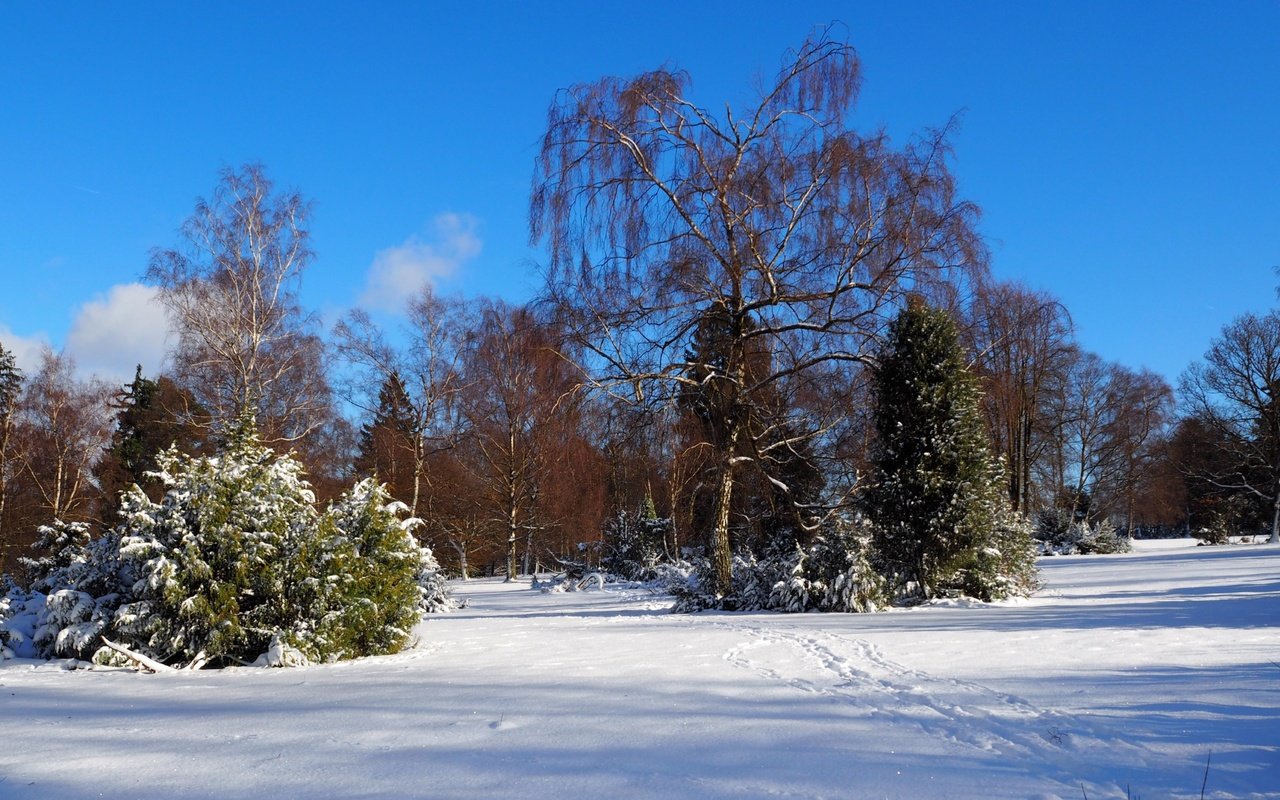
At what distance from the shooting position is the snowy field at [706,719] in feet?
13.3

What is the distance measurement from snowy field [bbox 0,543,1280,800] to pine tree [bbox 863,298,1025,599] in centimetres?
340

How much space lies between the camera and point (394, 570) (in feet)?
31.7

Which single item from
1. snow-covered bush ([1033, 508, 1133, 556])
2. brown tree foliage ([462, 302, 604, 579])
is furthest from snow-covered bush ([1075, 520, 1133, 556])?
brown tree foliage ([462, 302, 604, 579])

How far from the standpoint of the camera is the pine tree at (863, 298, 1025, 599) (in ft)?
44.0

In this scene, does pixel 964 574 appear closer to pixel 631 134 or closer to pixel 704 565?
pixel 704 565

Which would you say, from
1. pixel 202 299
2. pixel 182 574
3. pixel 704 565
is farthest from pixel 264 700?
pixel 202 299

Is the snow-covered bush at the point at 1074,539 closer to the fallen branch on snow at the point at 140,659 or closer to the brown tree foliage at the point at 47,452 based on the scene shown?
the fallen branch on snow at the point at 140,659

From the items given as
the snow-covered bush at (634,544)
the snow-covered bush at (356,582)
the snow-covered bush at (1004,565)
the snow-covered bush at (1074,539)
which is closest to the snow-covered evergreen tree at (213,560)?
the snow-covered bush at (356,582)

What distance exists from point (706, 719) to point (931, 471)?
30.1 feet

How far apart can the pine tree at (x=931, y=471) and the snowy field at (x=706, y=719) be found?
3.40m

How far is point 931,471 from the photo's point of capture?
1343cm

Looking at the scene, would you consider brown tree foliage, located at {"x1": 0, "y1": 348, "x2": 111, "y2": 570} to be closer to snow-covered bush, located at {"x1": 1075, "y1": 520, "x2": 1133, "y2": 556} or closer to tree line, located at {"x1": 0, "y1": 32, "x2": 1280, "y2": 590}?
tree line, located at {"x1": 0, "y1": 32, "x2": 1280, "y2": 590}

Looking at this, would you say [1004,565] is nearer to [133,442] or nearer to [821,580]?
[821,580]

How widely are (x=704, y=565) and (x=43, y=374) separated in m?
28.5
